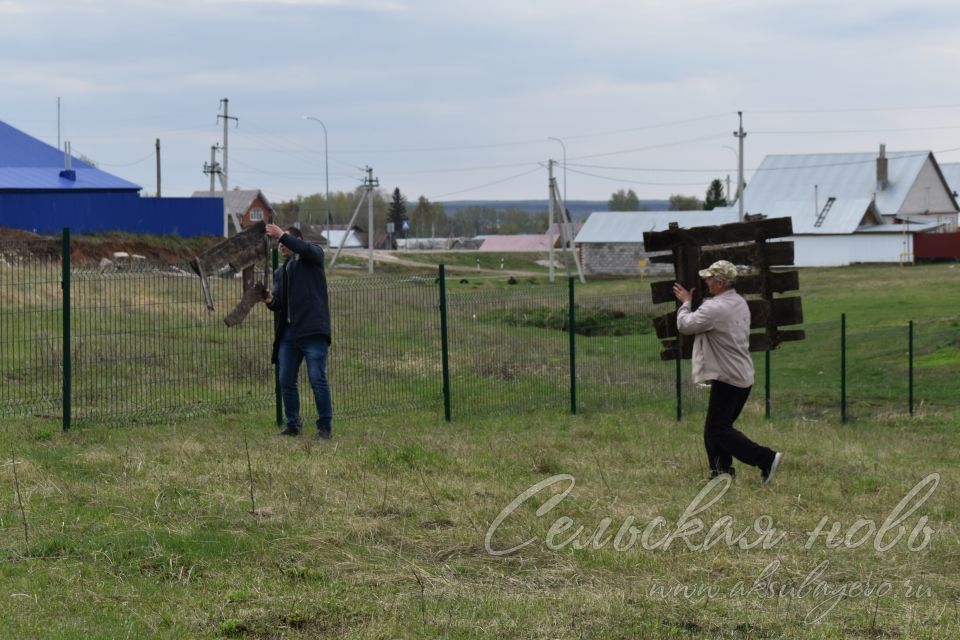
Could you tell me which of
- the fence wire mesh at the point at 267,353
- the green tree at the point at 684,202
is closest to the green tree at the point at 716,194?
the green tree at the point at 684,202

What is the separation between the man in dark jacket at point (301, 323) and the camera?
10.6m

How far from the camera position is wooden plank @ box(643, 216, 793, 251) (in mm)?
10492

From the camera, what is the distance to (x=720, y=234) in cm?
1062

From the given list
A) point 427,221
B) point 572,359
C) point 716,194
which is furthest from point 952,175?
point 572,359

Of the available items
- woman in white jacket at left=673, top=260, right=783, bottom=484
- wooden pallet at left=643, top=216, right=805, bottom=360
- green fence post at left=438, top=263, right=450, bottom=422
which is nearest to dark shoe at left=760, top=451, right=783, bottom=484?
woman in white jacket at left=673, top=260, right=783, bottom=484

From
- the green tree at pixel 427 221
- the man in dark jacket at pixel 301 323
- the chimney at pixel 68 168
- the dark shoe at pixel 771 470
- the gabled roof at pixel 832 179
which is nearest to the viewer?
the dark shoe at pixel 771 470

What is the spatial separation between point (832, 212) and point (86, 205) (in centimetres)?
4634

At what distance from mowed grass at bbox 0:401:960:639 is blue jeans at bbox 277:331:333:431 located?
307mm

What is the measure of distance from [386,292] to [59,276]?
3.27 m

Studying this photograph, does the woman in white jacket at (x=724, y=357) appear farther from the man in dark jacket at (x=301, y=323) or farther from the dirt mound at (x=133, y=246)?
the dirt mound at (x=133, y=246)

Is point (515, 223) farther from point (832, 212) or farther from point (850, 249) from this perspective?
point (850, 249)

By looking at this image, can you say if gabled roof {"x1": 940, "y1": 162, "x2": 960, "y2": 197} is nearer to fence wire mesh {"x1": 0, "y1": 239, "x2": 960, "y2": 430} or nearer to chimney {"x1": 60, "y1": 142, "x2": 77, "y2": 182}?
chimney {"x1": 60, "y1": 142, "x2": 77, "y2": 182}

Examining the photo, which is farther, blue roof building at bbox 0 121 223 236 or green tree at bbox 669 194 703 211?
green tree at bbox 669 194 703 211

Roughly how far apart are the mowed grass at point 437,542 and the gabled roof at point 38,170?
4111cm
